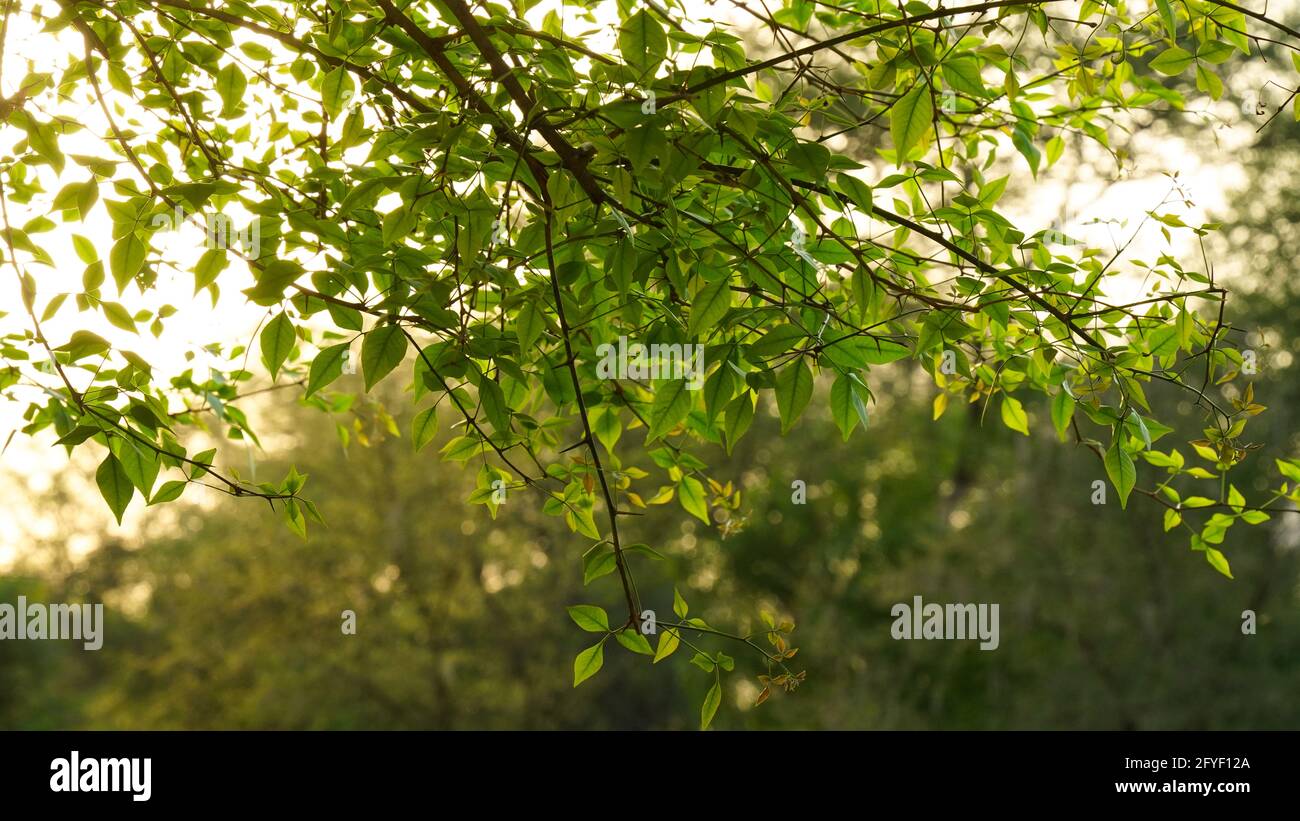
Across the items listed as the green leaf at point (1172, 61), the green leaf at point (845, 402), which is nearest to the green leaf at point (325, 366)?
the green leaf at point (845, 402)

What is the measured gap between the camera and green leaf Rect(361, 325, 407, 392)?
1.46m

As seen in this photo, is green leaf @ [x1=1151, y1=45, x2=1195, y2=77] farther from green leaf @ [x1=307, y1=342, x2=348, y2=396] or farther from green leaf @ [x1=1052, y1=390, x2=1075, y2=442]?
green leaf @ [x1=307, y1=342, x2=348, y2=396]

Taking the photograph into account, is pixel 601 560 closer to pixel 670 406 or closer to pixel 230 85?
pixel 670 406

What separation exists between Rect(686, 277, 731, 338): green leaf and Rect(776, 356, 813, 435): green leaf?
0.15 metres

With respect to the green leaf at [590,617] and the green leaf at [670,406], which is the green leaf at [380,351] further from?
the green leaf at [590,617]

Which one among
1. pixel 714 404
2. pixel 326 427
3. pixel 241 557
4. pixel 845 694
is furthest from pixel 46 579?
pixel 714 404

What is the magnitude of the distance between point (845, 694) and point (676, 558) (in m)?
2.86

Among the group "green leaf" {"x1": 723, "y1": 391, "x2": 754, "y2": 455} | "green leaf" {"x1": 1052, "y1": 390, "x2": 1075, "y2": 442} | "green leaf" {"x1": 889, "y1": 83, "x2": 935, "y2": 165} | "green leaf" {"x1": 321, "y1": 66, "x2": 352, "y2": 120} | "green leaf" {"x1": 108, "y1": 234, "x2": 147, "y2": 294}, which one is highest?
"green leaf" {"x1": 321, "y1": 66, "x2": 352, "y2": 120}

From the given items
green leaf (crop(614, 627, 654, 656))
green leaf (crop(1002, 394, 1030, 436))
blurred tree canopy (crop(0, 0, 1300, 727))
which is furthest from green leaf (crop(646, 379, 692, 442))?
green leaf (crop(1002, 394, 1030, 436))

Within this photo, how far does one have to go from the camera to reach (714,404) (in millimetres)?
1479

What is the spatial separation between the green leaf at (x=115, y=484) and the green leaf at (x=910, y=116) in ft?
3.96

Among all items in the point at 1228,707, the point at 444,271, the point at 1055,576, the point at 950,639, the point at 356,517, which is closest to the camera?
the point at 444,271

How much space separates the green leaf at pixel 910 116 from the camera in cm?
154
